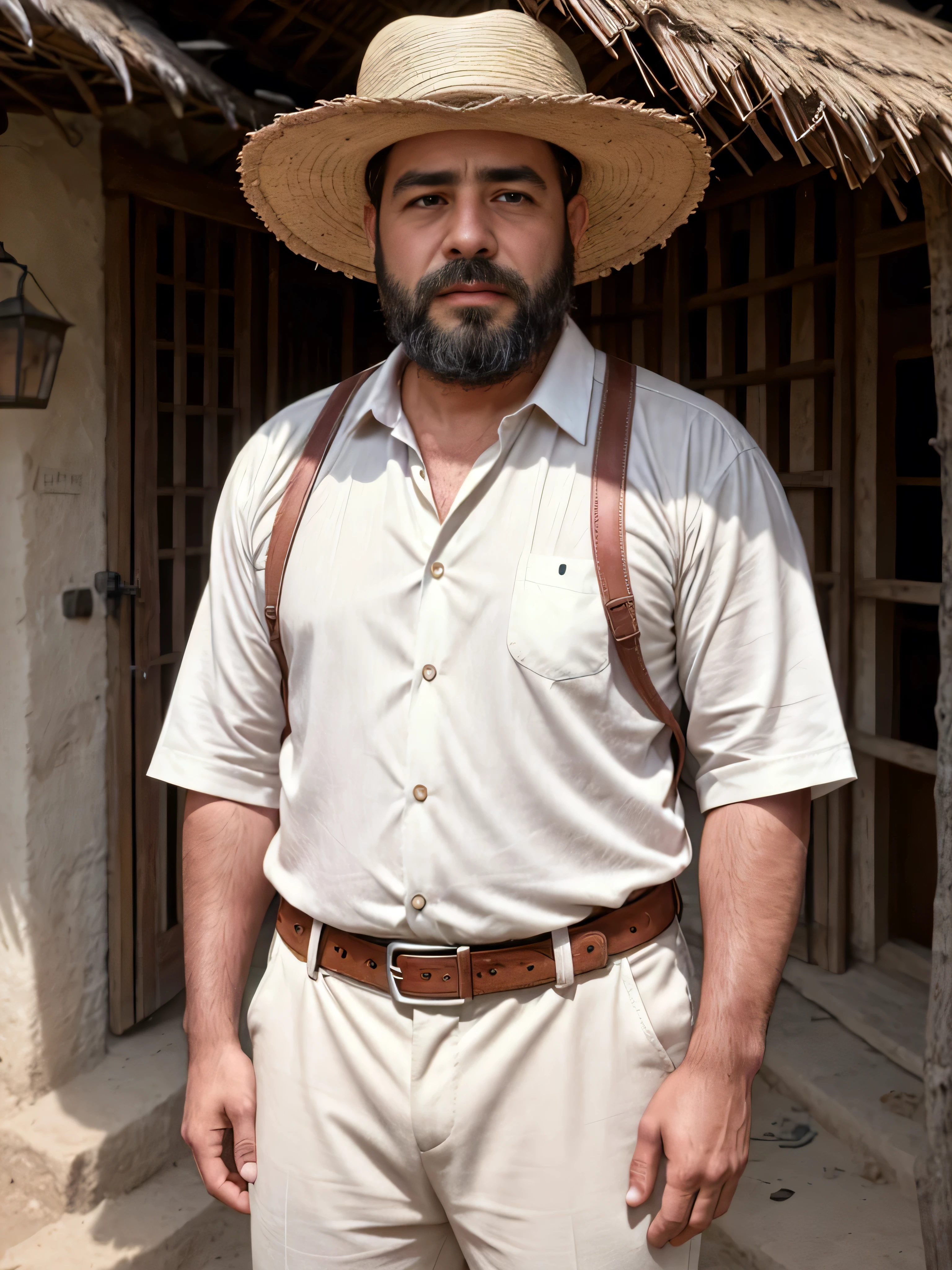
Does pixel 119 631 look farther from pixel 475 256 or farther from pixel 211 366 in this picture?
pixel 475 256

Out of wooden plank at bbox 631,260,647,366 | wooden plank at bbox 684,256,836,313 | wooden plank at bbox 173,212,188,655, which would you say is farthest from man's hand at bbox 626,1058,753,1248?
wooden plank at bbox 631,260,647,366

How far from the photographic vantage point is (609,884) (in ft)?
4.69

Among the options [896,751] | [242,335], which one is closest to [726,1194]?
[896,751]

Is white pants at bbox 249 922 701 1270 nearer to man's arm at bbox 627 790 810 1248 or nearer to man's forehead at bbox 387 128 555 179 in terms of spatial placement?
man's arm at bbox 627 790 810 1248

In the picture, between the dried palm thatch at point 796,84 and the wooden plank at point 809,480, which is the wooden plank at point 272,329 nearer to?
the wooden plank at point 809,480

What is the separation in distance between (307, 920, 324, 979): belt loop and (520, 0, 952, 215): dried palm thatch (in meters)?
1.40

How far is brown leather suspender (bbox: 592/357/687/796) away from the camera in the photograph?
4.63 ft

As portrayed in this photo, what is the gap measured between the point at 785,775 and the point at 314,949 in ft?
2.13

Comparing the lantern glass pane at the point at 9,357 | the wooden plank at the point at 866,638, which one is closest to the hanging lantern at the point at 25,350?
the lantern glass pane at the point at 9,357

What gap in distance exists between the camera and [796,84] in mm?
1971

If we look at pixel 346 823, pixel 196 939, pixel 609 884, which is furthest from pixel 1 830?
pixel 609 884

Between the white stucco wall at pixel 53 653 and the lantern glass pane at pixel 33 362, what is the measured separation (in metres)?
0.16

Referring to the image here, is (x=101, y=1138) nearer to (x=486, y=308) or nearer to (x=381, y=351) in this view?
(x=486, y=308)

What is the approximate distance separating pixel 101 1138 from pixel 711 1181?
2228 millimetres
